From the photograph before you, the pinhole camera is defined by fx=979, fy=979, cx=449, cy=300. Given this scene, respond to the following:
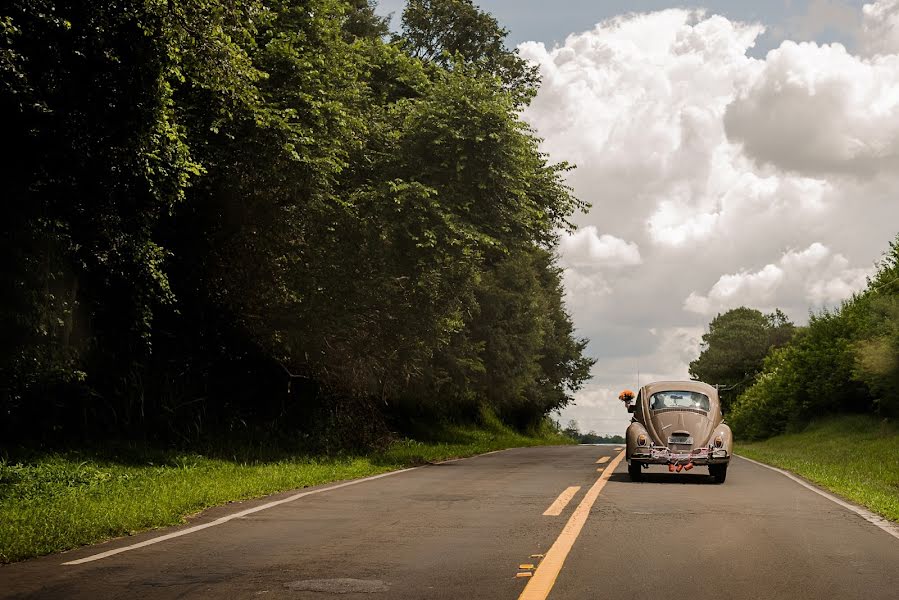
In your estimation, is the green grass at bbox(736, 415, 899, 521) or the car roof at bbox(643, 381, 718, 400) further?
the car roof at bbox(643, 381, 718, 400)

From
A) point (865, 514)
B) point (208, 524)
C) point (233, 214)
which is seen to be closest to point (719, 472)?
point (865, 514)

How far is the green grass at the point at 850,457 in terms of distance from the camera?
16.3m

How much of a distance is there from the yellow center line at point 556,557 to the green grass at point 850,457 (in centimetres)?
387

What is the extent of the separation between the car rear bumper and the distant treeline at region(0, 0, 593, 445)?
21.3ft

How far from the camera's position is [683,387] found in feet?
61.4

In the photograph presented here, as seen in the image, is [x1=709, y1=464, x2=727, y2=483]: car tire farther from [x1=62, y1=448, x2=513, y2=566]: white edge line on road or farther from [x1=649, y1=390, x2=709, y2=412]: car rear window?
[x1=62, y1=448, x2=513, y2=566]: white edge line on road

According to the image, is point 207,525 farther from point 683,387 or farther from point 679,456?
point 683,387

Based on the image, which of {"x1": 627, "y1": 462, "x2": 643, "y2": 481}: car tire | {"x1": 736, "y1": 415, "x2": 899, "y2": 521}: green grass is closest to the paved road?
{"x1": 736, "y1": 415, "x2": 899, "y2": 521}: green grass

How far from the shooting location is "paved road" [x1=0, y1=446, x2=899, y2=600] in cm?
699

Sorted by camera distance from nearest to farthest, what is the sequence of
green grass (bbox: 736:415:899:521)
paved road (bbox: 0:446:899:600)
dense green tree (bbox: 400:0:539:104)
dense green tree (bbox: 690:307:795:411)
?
paved road (bbox: 0:446:899:600)
green grass (bbox: 736:415:899:521)
dense green tree (bbox: 400:0:539:104)
dense green tree (bbox: 690:307:795:411)

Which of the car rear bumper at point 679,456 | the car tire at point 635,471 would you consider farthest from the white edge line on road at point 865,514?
the car tire at point 635,471

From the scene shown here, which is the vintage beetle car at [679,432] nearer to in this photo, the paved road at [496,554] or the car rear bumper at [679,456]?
the car rear bumper at [679,456]

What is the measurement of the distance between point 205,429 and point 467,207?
7.70m

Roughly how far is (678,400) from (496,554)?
10474 mm
